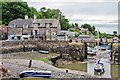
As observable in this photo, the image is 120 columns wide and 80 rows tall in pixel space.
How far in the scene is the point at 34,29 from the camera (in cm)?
1862

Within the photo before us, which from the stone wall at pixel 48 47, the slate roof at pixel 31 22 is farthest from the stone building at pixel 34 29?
the stone wall at pixel 48 47

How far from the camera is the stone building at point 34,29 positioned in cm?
1836

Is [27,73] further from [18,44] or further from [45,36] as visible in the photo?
[45,36]

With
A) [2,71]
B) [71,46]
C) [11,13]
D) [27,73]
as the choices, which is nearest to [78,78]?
[27,73]

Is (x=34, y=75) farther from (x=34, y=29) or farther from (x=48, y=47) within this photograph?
(x=34, y=29)

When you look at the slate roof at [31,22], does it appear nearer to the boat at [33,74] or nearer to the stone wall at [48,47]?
the stone wall at [48,47]

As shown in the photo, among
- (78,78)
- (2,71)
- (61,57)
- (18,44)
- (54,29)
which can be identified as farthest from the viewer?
(54,29)

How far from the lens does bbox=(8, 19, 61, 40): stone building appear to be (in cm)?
1836

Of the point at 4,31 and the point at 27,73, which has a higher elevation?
the point at 4,31

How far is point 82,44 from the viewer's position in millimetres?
16125

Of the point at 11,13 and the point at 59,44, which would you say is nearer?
the point at 59,44

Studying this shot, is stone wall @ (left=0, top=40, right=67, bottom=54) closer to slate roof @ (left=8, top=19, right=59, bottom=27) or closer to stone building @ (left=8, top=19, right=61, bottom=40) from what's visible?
stone building @ (left=8, top=19, right=61, bottom=40)

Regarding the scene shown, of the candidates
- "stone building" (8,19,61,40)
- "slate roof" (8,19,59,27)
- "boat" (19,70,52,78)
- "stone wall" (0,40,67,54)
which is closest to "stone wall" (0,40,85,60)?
"stone wall" (0,40,67,54)

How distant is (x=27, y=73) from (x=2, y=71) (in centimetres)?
58
